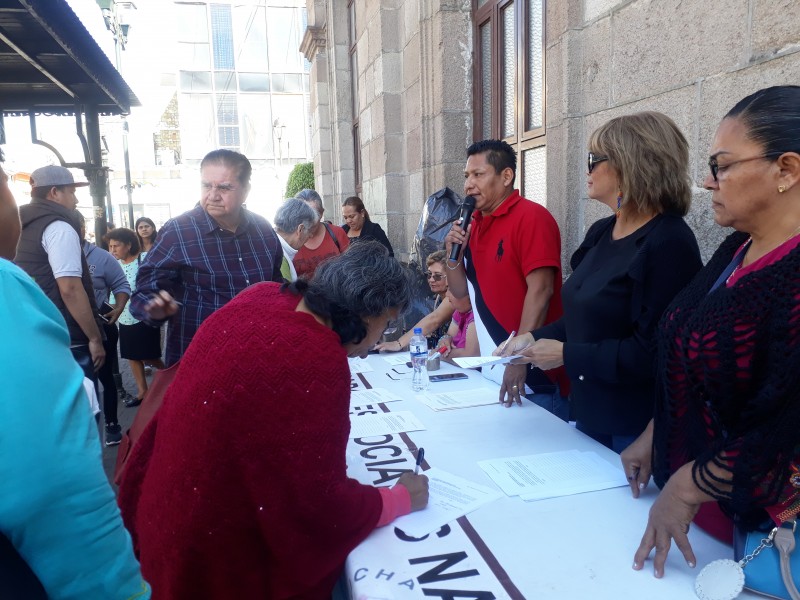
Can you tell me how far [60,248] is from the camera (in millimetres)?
3172

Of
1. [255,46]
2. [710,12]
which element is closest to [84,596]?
[710,12]

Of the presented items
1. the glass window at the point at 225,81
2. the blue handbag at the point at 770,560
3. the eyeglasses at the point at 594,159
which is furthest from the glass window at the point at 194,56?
the blue handbag at the point at 770,560

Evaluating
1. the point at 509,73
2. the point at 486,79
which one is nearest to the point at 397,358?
the point at 509,73

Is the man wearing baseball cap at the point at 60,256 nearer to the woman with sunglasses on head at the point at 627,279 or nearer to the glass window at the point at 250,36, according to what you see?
the woman with sunglasses on head at the point at 627,279

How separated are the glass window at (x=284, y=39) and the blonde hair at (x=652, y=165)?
2787 cm

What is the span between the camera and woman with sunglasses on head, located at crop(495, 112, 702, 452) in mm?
1647

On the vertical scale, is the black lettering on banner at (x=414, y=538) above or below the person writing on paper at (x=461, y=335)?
below

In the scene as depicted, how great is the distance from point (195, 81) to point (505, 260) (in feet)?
92.0

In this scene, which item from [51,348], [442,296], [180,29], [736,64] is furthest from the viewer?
[180,29]

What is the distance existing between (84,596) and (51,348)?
370 mm

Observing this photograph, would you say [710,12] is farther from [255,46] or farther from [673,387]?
[255,46]

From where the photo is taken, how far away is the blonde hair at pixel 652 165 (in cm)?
176

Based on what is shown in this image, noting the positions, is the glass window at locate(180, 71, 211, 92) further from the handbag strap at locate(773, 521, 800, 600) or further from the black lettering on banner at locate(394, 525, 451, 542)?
the handbag strap at locate(773, 521, 800, 600)

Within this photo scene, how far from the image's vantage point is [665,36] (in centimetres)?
239
